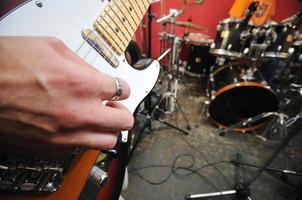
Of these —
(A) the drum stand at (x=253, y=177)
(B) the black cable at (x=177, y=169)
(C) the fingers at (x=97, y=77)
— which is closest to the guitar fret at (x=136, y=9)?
(C) the fingers at (x=97, y=77)

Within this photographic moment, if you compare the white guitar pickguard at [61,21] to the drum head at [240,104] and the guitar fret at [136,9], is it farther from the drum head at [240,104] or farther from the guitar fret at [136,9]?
the drum head at [240,104]

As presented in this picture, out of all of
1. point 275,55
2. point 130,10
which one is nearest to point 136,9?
point 130,10

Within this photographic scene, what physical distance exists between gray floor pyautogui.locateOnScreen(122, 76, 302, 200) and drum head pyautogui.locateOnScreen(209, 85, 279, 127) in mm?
155

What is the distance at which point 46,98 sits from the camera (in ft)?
0.69

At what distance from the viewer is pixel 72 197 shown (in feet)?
1.24

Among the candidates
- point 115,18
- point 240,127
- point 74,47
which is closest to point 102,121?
point 74,47

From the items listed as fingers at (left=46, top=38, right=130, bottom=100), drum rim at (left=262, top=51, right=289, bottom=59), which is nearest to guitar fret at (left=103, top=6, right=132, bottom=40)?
fingers at (left=46, top=38, right=130, bottom=100)

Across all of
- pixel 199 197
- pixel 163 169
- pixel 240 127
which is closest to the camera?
pixel 199 197

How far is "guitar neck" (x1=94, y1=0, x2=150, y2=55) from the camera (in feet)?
1.51

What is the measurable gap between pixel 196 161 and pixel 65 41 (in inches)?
48.0

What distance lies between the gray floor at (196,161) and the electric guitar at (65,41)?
0.74 meters

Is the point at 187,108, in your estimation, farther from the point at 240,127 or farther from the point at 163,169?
the point at 163,169

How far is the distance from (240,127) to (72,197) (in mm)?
1586

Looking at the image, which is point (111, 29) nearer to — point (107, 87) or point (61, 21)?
point (61, 21)
